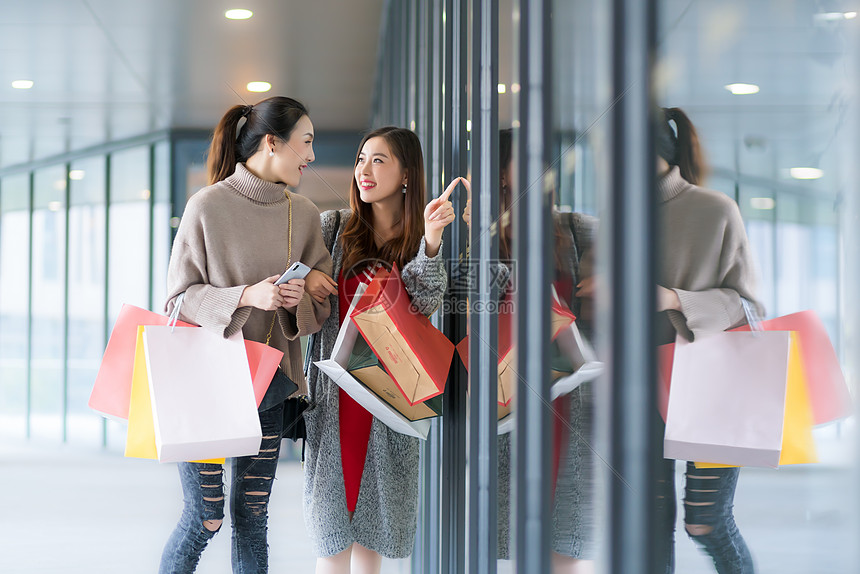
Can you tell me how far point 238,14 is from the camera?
4078 millimetres

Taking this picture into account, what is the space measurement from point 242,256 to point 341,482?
58 cm

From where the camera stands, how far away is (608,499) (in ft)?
1.72

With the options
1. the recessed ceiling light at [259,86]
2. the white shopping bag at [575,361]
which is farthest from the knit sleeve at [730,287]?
the recessed ceiling light at [259,86]

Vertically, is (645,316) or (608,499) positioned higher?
(645,316)

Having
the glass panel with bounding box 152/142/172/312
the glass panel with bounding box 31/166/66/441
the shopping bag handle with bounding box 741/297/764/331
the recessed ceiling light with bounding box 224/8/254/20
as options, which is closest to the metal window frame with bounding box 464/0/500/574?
the shopping bag handle with bounding box 741/297/764/331

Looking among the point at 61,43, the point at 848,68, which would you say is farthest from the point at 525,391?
the point at 61,43

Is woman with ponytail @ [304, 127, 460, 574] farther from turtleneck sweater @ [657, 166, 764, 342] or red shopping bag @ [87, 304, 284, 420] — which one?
turtleneck sweater @ [657, 166, 764, 342]

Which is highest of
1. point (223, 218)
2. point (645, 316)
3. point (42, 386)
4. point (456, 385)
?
point (223, 218)

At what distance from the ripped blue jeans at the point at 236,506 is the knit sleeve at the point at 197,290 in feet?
0.82

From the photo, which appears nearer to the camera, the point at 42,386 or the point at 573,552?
the point at 573,552

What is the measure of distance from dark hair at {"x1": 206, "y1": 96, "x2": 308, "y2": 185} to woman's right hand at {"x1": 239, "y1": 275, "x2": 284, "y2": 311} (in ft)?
1.14

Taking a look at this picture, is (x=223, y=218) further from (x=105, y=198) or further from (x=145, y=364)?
(x=105, y=198)

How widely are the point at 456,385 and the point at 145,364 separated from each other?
677 millimetres

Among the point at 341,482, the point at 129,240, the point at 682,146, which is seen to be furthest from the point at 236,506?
the point at 129,240
